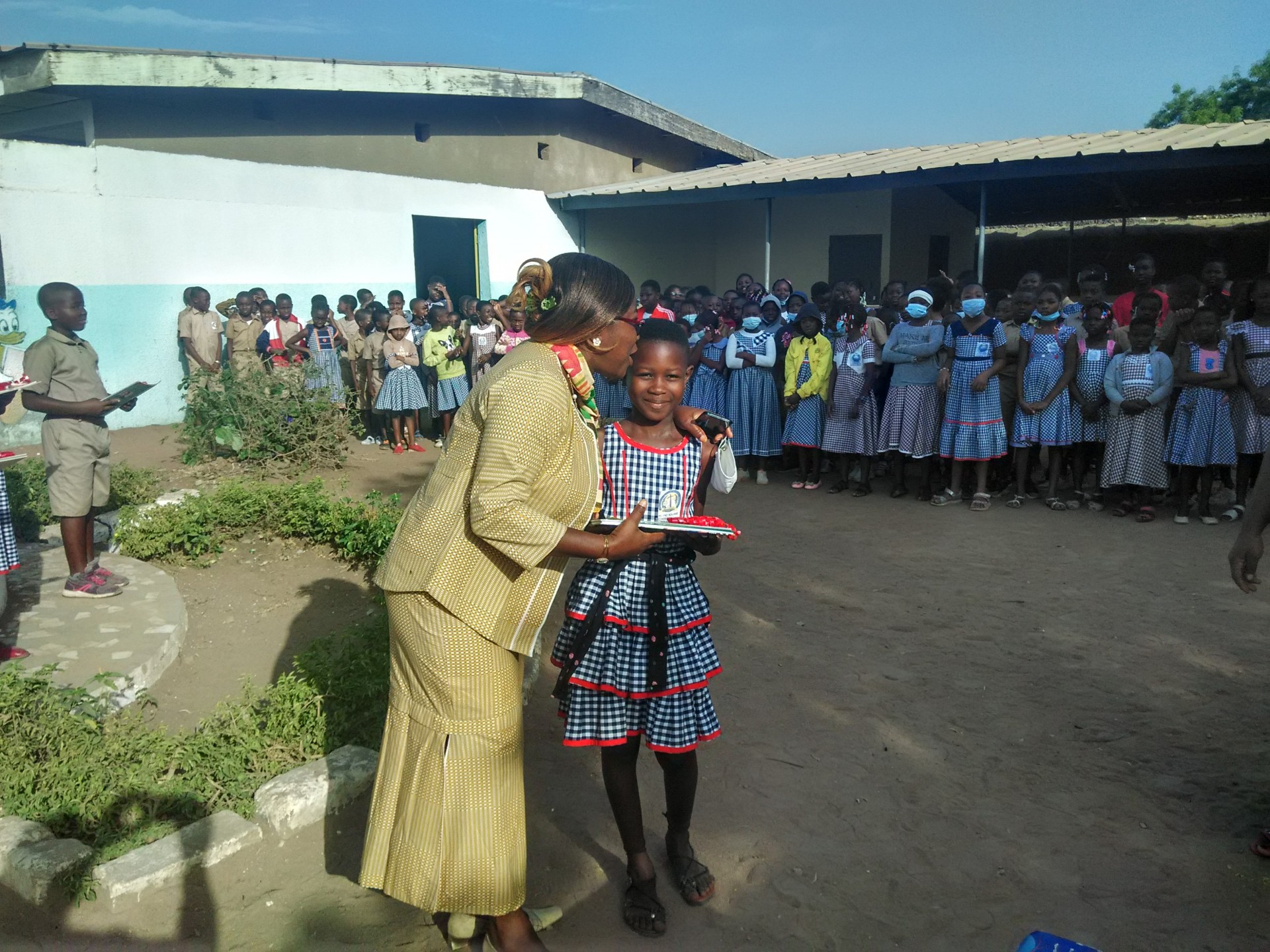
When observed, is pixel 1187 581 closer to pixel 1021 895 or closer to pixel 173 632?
pixel 1021 895

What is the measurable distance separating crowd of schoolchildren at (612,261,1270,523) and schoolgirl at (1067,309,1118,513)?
0.01 meters

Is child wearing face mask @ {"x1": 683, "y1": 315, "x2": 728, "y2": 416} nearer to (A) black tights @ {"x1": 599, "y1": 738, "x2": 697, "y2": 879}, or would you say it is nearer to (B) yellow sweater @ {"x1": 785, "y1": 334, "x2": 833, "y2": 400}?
(B) yellow sweater @ {"x1": 785, "y1": 334, "x2": 833, "y2": 400}

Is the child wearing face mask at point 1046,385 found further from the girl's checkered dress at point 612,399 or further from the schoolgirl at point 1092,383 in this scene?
the girl's checkered dress at point 612,399

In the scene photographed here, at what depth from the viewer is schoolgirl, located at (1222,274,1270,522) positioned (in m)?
6.49

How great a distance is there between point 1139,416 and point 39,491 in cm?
787

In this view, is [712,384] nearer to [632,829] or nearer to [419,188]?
[632,829]

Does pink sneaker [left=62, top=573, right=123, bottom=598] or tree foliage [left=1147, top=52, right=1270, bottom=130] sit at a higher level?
tree foliage [left=1147, top=52, right=1270, bottom=130]

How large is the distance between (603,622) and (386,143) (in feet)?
42.5

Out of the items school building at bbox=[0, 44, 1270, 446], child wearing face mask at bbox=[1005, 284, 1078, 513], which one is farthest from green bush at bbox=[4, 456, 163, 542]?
child wearing face mask at bbox=[1005, 284, 1078, 513]

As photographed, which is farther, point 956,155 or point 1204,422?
point 956,155

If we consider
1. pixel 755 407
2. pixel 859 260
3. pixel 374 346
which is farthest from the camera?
pixel 859 260

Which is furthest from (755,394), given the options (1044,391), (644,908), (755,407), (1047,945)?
(1047,945)

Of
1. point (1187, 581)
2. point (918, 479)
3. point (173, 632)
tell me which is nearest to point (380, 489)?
point (173, 632)

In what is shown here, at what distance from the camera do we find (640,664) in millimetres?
2559
